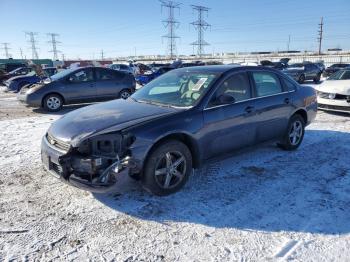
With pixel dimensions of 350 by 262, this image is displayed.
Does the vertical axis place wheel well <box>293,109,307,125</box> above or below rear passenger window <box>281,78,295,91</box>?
below

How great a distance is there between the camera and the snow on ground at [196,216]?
10.0 ft

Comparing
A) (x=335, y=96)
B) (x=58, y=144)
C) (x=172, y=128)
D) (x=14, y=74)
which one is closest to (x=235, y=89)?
(x=172, y=128)

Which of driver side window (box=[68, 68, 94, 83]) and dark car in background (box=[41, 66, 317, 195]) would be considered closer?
dark car in background (box=[41, 66, 317, 195])

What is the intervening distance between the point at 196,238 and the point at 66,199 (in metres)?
1.80

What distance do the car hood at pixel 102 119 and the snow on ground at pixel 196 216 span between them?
687mm

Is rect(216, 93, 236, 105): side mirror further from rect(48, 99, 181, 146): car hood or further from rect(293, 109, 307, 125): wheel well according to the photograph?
rect(293, 109, 307, 125): wheel well

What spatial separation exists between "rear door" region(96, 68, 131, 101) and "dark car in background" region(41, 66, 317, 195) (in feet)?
22.0

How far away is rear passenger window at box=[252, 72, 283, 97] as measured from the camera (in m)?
5.25

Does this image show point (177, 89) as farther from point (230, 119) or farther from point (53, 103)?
point (53, 103)

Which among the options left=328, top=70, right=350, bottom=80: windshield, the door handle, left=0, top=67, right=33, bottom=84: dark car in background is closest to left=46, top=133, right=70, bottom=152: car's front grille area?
the door handle

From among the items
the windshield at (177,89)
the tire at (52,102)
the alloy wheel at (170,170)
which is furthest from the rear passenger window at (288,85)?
the tire at (52,102)

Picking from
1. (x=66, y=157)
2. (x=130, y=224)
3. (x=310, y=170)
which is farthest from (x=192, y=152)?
(x=310, y=170)

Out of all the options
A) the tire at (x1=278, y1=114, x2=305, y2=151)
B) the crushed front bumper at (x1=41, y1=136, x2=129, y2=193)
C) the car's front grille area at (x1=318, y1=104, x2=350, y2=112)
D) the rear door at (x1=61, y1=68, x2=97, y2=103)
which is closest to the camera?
the crushed front bumper at (x1=41, y1=136, x2=129, y2=193)

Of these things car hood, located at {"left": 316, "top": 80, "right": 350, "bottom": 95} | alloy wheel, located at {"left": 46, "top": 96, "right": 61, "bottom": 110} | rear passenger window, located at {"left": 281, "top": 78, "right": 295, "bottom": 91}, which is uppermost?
rear passenger window, located at {"left": 281, "top": 78, "right": 295, "bottom": 91}
